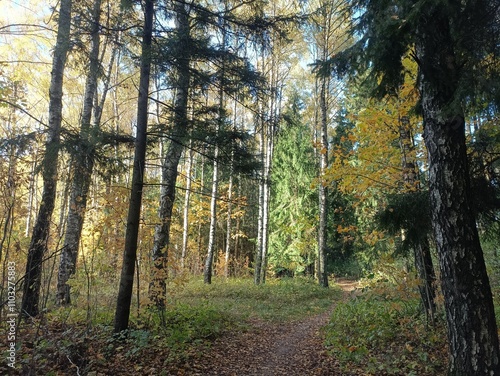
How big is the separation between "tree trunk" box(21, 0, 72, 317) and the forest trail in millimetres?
3033

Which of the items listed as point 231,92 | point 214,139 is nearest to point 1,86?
point 214,139

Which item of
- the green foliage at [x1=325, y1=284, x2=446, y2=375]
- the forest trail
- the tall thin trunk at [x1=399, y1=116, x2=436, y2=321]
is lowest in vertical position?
the forest trail

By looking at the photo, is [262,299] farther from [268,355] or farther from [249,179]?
[249,179]

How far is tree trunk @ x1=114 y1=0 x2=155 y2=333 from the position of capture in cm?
548

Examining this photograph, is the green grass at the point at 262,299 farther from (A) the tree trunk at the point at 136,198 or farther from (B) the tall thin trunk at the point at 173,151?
(A) the tree trunk at the point at 136,198

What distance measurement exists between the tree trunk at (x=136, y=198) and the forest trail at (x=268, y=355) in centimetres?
157

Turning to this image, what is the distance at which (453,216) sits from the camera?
12.0 feet

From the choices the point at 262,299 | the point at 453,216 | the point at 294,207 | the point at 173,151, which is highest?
the point at 294,207

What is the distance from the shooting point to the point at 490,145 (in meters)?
4.46

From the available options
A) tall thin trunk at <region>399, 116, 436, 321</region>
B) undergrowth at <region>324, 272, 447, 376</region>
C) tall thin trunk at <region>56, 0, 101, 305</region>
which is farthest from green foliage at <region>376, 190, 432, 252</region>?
tall thin trunk at <region>56, 0, 101, 305</region>

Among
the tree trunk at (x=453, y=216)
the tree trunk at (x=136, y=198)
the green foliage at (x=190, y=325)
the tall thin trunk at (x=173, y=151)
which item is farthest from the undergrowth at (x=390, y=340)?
the tree trunk at (x=136, y=198)

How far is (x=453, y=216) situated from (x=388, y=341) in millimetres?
3152

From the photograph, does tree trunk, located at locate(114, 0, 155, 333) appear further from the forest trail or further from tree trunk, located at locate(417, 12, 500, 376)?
tree trunk, located at locate(417, 12, 500, 376)

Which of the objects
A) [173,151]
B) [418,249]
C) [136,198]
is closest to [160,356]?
[136,198]
